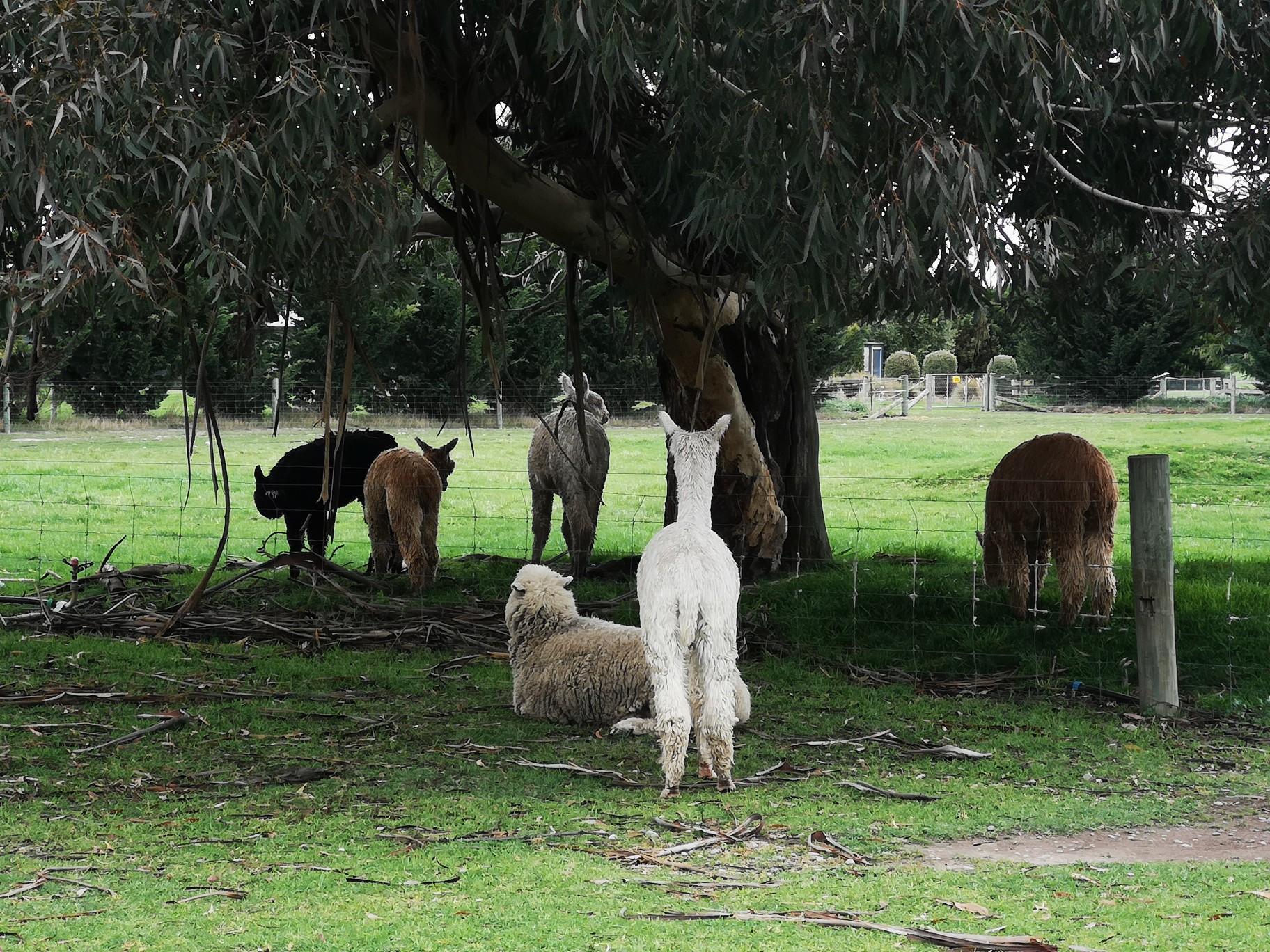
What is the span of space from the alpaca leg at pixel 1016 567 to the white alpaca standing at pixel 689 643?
399 cm

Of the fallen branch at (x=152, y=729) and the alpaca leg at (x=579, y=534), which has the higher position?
the alpaca leg at (x=579, y=534)

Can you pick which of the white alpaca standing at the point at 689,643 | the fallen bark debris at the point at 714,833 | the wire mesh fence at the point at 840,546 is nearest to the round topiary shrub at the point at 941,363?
the wire mesh fence at the point at 840,546

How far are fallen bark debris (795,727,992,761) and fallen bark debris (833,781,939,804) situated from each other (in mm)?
788

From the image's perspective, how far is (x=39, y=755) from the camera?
686cm

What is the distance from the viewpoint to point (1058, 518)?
9297 mm

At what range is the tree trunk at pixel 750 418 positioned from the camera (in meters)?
10.7

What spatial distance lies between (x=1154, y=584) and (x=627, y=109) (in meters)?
4.42

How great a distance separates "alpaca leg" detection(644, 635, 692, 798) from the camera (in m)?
6.08

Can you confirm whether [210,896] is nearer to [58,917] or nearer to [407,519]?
[58,917]

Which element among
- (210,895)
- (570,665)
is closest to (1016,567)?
(570,665)

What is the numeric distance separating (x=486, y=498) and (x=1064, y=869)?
16.4 m

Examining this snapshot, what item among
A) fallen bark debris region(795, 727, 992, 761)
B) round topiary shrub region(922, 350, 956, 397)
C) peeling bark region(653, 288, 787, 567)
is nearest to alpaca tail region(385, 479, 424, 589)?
peeling bark region(653, 288, 787, 567)

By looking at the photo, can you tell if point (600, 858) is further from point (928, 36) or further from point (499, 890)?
point (928, 36)

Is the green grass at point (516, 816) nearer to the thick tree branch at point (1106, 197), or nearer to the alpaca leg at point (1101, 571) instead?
the alpaca leg at point (1101, 571)
